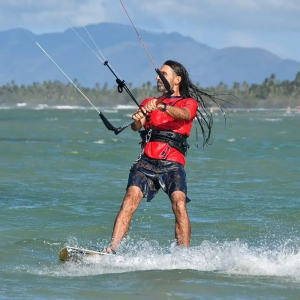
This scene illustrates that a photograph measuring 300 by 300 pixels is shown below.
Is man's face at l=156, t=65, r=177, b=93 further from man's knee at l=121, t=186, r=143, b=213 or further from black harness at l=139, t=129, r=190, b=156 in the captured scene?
man's knee at l=121, t=186, r=143, b=213

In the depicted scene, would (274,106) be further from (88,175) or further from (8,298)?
(8,298)

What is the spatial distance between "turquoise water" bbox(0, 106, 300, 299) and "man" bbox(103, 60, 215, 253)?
0.95 ft

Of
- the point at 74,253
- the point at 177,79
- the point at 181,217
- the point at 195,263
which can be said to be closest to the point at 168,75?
the point at 177,79

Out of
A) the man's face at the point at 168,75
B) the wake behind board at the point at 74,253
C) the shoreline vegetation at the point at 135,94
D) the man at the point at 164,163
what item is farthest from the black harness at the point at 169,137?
the shoreline vegetation at the point at 135,94

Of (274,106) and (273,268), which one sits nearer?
(273,268)

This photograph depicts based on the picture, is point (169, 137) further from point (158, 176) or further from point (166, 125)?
point (158, 176)

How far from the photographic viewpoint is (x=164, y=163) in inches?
352

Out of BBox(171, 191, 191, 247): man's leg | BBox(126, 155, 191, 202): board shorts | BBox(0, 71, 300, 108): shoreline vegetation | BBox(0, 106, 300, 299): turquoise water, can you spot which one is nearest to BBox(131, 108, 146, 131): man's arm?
BBox(126, 155, 191, 202): board shorts

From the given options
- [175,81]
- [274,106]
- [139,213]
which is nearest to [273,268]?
[175,81]

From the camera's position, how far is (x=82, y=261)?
8.55 m

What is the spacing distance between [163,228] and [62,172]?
6.98m

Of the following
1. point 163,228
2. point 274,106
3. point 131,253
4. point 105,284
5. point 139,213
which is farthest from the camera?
point 274,106

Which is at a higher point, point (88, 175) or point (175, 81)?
point (175, 81)

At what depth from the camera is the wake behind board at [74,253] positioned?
8.52m
